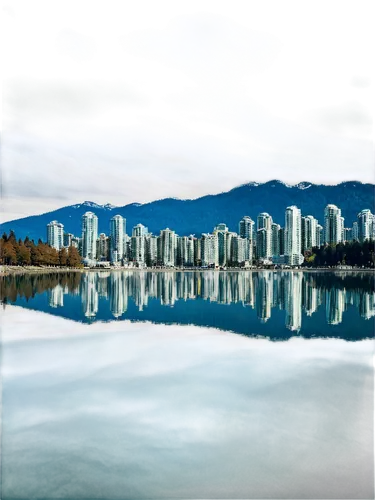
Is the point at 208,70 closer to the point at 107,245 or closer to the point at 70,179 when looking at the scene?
the point at 70,179

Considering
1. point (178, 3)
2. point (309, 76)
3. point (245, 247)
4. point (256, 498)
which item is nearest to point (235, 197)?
point (245, 247)

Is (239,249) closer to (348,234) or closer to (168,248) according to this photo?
(168,248)

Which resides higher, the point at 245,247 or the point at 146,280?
the point at 245,247

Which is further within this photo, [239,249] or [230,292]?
[239,249]

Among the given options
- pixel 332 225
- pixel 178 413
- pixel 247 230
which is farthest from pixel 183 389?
pixel 332 225

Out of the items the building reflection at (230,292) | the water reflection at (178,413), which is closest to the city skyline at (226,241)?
the building reflection at (230,292)
